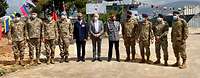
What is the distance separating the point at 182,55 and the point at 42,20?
4474mm

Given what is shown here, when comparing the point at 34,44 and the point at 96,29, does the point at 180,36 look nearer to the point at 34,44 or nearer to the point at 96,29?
the point at 96,29

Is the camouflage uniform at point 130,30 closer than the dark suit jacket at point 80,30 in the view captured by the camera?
No

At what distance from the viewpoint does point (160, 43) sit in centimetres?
1620

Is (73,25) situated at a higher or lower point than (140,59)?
higher

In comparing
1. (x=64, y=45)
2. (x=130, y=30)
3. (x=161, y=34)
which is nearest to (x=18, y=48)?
(x=64, y=45)

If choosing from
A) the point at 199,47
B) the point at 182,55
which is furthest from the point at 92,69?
the point at 199,47

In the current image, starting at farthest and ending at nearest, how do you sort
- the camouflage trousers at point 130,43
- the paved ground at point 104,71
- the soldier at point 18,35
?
the camouflage trousers at point 130,43
the soldier at point 18,35
the paved ground at point 104,71

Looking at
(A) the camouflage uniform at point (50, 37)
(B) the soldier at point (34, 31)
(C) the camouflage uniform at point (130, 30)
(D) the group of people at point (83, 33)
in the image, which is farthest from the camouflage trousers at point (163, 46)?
(B) the soldier at point (34, 31)

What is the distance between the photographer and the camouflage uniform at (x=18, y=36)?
1603cm

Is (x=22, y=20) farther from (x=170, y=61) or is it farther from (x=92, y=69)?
(x=170, y=61)

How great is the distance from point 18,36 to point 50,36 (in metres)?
1.00

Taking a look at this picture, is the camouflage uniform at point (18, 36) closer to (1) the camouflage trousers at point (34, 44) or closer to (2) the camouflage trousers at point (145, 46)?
(1) the camouflage trousers at point (34, 44)

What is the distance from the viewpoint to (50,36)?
15953 millimetres

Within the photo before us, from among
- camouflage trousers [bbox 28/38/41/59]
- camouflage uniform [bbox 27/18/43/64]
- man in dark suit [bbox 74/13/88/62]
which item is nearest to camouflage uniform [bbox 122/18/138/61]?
man in dark suit [bbox 74/13/88/62]
